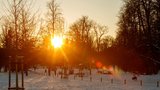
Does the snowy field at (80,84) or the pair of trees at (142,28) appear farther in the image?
the pair of trees at (142,28)

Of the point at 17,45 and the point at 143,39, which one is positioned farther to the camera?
the point at 143,39

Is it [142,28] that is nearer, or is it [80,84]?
[80,84]

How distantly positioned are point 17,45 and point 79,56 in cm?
Answer: 5034

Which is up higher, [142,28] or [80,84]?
[142,28]

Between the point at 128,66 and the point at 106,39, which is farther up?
the point at 106,39

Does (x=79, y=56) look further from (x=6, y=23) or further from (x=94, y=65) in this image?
(x=6, y=23)

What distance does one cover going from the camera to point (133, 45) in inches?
2366

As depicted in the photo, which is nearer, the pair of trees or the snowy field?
the snowy field

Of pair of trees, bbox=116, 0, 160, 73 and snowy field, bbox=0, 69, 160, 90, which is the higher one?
pair of trees, bbox=116, 0, 160, 73

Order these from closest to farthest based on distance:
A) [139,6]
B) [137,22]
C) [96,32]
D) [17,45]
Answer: [17,45] → [139,6] → [137,22] → [96,32]

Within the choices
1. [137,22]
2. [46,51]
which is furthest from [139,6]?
[46,51]

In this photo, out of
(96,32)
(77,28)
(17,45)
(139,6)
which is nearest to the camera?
(17,45)

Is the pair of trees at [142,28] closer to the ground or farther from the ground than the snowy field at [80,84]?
farther from the ground

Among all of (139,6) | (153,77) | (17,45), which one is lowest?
(153,77)
